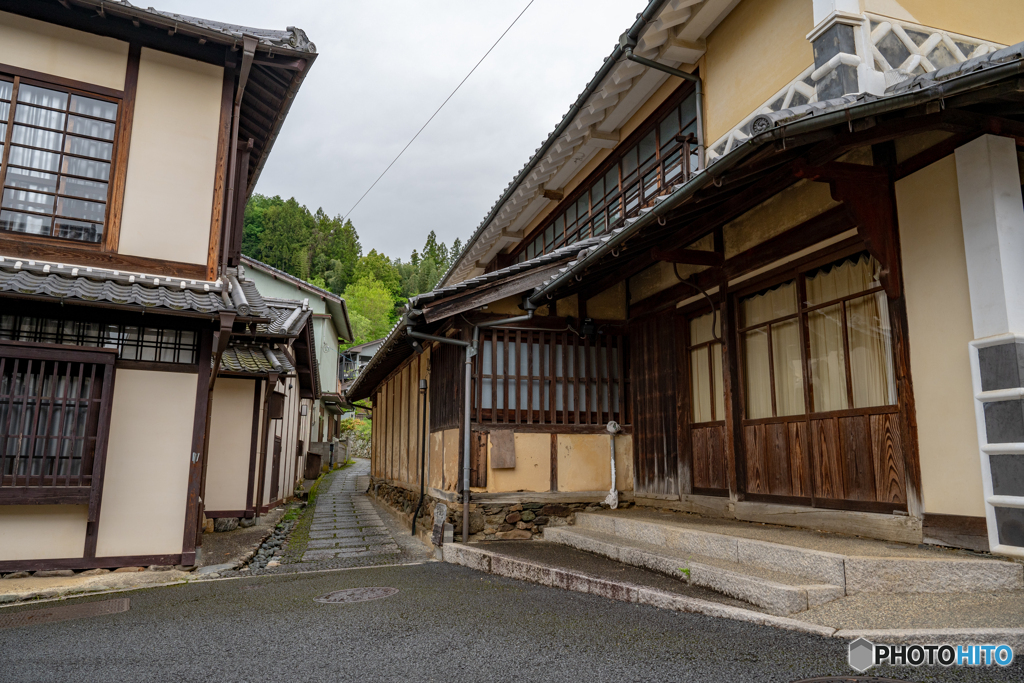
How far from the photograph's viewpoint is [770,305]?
6.99m

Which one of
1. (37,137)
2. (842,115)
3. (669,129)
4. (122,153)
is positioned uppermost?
(669,129)

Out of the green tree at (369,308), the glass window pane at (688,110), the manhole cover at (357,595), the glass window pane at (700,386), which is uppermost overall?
the green tree at (369,308)

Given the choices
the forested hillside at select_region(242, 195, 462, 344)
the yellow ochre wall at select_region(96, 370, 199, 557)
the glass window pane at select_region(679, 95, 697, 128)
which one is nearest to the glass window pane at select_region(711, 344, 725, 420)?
the glass window pane at select_region(679, 95, 697, 128)

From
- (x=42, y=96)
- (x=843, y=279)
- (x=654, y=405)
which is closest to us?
(x=843, y=279)

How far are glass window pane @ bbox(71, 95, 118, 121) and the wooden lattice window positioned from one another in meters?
3.28

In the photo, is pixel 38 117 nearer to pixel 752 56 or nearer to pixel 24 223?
pixel 24 223

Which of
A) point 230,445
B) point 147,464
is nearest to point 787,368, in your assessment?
point 147,464

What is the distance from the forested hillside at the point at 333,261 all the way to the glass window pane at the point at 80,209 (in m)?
45.0

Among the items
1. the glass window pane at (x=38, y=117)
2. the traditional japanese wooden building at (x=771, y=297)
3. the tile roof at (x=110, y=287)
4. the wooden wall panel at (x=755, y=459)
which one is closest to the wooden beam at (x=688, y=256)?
the traditional japanese wooden building at (x=771, y=297)

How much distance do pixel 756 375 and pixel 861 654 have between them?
4004mm

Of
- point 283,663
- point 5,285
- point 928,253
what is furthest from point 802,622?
point 5,285

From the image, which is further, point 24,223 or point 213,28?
point 213,28

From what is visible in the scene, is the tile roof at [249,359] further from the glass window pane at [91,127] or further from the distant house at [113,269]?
the glass window pane at [91,127]

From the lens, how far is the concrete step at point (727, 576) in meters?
4.22
